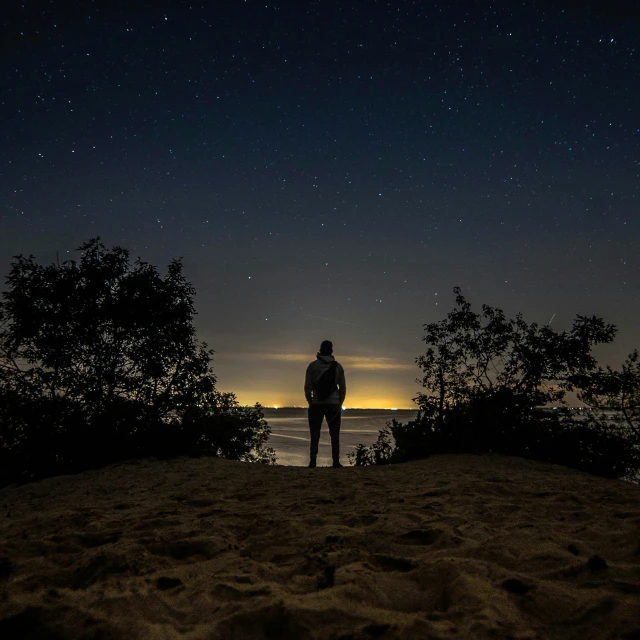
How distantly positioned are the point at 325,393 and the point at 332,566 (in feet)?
18.8

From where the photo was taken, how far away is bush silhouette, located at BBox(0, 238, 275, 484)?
8.09 metres

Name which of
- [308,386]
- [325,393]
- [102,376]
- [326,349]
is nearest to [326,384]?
[325,393]

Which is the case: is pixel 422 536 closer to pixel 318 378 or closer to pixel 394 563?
pixel 394 563

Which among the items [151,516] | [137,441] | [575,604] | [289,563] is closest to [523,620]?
[575,604]

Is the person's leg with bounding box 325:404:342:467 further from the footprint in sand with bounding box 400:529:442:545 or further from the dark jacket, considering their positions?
the footprint in sand with bounding box 400:529:442:545

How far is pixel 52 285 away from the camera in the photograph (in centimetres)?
873

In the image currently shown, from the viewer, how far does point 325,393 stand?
8.34m

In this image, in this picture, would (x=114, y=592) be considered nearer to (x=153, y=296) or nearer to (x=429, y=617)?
(x=429, y=617)

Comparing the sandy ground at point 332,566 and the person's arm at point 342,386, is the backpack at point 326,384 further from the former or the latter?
the sandy ground at point 332,566

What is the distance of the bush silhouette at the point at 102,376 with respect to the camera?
8094mm

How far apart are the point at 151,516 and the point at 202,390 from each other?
5613mm

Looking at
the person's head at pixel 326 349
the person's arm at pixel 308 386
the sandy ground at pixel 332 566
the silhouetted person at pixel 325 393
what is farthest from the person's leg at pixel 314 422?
the sandy ground at pixel 332 566

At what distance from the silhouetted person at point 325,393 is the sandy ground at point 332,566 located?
3452 mm

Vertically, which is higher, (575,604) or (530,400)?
(530,400)
